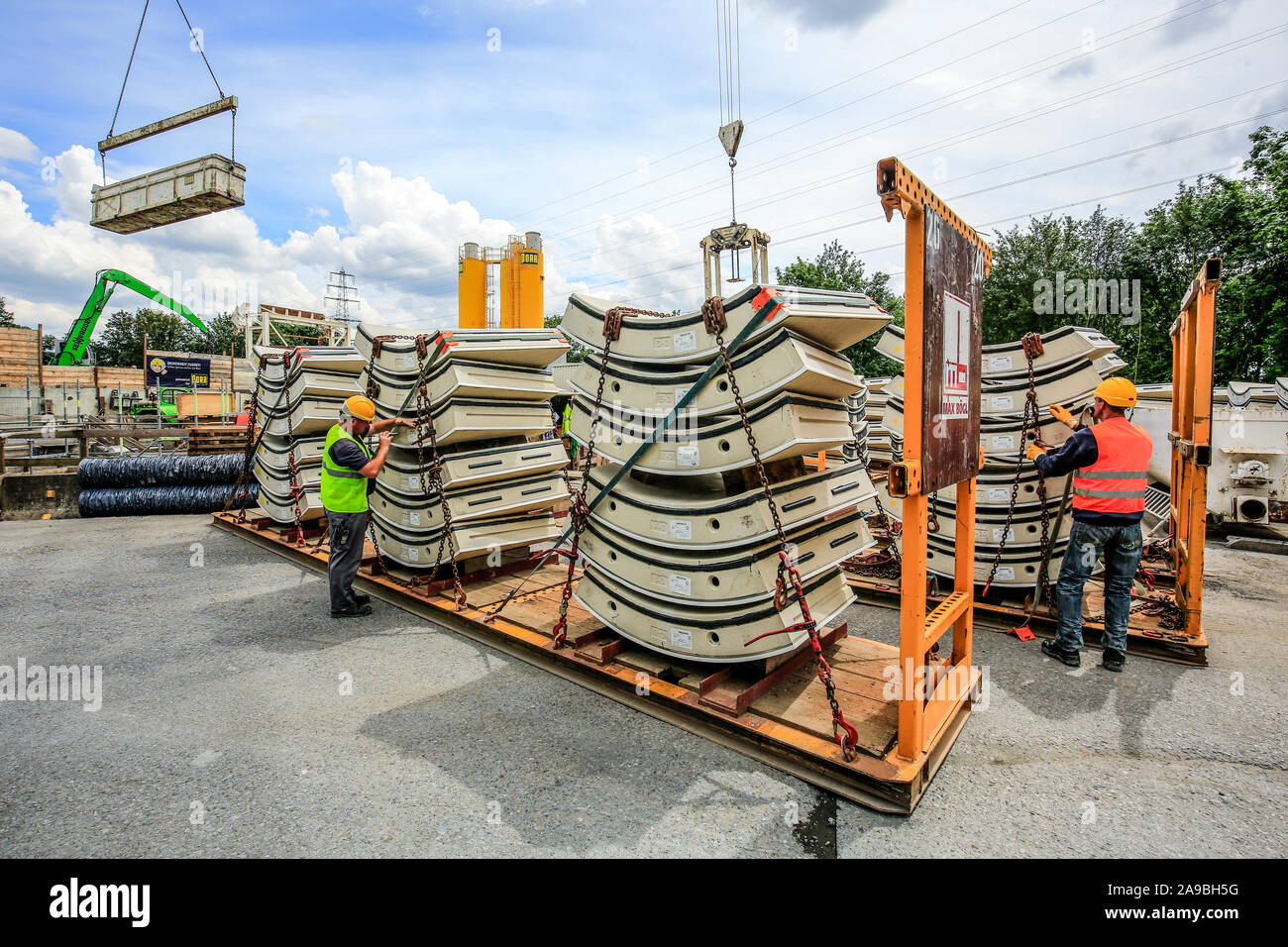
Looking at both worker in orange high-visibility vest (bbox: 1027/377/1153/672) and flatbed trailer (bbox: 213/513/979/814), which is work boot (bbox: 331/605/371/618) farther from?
worker in orange high-visibility vest (bbox: 1027/377/1153/672)

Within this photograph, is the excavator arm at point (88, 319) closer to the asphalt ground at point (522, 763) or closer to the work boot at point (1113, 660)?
the asphalt ground at point (522, 763)

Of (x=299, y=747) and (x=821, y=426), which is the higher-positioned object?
(x=821, y=426)

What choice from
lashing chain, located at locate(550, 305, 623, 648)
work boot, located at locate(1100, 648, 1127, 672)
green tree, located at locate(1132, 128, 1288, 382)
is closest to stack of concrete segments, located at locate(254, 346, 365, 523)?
lashing chain, located at locate(550, 305, 623, 648)

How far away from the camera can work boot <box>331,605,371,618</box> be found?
233 inches

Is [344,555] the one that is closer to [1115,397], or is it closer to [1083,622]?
[1083,622]

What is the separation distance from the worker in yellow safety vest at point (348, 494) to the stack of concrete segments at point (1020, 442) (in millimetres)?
4906

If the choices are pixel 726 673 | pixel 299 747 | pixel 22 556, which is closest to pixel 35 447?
pixel 22 556

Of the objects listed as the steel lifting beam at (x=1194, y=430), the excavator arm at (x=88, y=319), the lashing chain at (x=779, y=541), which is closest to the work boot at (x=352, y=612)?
the lashing chain at (x=779, y=541)

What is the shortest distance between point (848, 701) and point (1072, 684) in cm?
179

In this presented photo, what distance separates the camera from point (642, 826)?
2840mm

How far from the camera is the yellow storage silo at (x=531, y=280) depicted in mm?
18891

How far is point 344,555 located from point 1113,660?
20.7 ft
